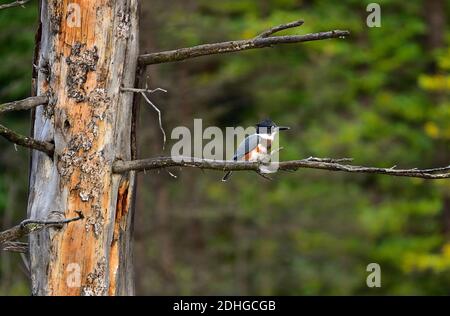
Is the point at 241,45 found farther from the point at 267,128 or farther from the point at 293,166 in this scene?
the point at 267,128

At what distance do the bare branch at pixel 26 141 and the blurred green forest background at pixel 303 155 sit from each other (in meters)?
8.48

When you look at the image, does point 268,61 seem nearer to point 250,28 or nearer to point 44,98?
point 250,28

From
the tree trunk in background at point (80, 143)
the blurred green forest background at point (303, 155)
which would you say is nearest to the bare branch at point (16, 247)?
the tree trunk in background at point (80, 143)

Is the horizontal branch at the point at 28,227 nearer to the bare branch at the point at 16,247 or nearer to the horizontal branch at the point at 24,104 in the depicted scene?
the bare branch at the point at 16,247

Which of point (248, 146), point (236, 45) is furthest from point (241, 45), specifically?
point (248, 146)

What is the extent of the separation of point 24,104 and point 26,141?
0.20m

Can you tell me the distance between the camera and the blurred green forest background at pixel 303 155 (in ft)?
45.5

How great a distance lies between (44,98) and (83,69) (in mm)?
270

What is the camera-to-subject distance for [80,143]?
4.51 m

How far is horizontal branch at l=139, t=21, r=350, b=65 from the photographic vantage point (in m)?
4.30

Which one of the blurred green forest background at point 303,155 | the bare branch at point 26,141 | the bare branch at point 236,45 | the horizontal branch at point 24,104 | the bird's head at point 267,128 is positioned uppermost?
the blurred green forest background at point 303,155

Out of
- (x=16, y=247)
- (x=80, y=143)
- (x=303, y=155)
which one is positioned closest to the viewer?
(x=80, y=143)

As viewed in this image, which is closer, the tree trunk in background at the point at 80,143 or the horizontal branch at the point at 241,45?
the horizontal branch at the point at 241,45

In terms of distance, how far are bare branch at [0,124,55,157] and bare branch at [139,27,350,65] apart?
72cm
